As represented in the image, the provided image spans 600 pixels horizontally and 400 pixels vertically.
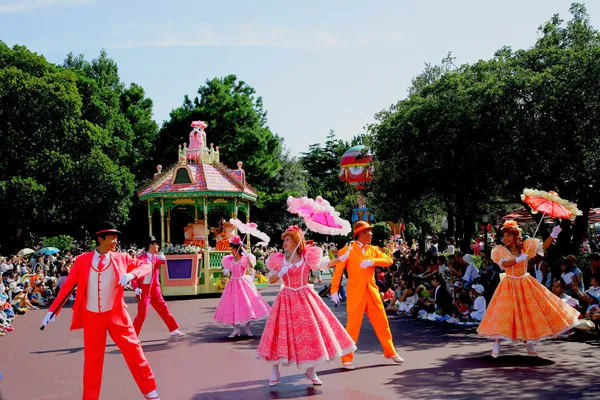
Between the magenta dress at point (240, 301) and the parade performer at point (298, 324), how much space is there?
3.52 m

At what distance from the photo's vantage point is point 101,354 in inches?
230

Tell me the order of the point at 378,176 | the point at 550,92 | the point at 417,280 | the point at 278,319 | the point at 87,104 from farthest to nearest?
the point at 87,104 < the point at 378,176 < the point at 417,280 < the point at 550,92 < the point at 278,319

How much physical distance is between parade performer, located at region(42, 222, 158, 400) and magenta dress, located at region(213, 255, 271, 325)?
4.47m

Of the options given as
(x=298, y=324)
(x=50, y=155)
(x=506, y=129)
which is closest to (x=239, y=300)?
(x=298, y=324)

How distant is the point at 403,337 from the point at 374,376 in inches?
133

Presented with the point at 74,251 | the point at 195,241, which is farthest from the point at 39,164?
the point at 195,241

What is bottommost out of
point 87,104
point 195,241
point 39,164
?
point 195,241

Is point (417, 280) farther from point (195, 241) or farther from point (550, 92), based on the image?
point (195, 241)

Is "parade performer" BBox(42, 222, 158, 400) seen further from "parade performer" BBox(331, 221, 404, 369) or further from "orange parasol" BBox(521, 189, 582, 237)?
"orange parasol" BBox(521, 189, 582, 237)

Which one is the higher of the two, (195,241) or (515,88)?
(515,88)

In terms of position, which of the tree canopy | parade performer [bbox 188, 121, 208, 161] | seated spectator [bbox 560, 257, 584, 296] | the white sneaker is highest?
parade performer [bbox 188, 121, 208, 161]

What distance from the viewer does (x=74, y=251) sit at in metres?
32.5

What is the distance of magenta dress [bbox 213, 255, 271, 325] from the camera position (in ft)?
34.6

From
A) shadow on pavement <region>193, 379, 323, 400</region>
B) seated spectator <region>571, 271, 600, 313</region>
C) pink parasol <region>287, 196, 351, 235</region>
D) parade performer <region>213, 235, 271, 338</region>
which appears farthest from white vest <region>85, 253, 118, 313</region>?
seated spectator <region>571, 271, 600, 313</region>
